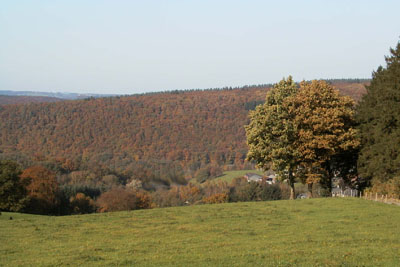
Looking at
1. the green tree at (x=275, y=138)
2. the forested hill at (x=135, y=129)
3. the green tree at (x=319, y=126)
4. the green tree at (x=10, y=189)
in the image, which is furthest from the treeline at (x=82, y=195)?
the forested hill at (x=135, y=129)

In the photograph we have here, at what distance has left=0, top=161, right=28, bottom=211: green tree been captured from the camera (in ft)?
172

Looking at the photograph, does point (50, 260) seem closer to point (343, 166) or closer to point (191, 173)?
point (343, 166)

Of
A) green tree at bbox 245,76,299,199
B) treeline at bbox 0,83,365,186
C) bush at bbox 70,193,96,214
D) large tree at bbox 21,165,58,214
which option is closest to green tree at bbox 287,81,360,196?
green tree at bbox 245,76,299,199

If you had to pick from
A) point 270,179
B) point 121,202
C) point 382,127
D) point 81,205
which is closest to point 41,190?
point 81,205

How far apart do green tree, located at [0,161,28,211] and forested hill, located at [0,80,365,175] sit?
244 ft

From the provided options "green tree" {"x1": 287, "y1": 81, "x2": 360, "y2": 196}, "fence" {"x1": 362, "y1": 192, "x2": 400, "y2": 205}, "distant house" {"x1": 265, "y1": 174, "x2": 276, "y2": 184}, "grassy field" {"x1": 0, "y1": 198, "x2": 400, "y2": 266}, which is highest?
"green tree" {"x1": 287, "y1": 81, "x2": 360, "y2": 196}

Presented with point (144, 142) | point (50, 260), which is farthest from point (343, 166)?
point (144, 142)

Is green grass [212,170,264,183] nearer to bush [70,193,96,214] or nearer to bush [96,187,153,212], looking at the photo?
bush [96,187,153,212]

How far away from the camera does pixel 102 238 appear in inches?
820

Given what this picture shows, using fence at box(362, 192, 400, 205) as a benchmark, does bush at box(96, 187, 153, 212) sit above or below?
below

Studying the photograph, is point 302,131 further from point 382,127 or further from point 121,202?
point 121,202

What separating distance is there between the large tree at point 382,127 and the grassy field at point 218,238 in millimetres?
9100

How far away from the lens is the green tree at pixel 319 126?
133 feet

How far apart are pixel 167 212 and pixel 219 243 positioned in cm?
1333
